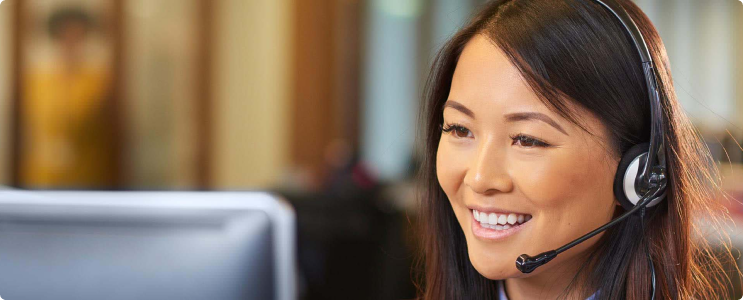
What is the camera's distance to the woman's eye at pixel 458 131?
79 cm

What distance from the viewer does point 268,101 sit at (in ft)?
16.2

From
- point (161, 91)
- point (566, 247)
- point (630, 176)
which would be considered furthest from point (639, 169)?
point (161, 91)

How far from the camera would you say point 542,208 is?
722 millimetres

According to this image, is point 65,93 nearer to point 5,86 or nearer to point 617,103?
point 5,86

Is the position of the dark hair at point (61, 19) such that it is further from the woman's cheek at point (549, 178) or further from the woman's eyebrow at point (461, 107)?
the woman's cheek at point (549, 178)

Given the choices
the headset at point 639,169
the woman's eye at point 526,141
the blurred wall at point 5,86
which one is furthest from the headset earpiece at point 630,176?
the blurred wall at point 5,86

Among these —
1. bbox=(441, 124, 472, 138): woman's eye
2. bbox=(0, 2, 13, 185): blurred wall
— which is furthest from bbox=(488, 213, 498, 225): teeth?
bbox=(0, 2, 13, 185): blurred wall

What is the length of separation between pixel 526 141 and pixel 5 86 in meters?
3.47

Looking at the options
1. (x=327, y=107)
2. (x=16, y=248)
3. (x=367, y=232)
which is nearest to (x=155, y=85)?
(x=327, y=107)

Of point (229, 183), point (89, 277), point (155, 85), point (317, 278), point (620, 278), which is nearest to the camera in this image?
point (89, 277)

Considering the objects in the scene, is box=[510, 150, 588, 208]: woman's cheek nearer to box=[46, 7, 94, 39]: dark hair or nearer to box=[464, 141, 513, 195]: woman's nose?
box=[464, 141, 513, 195]: woman's nose

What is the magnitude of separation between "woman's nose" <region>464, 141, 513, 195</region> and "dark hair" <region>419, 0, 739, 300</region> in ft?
0.26

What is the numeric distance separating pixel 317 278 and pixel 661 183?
7.27ft

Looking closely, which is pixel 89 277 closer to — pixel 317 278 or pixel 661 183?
pixel 661 183
